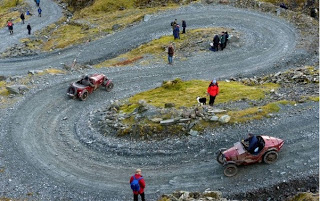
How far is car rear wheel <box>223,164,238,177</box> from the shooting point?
20.8 meters

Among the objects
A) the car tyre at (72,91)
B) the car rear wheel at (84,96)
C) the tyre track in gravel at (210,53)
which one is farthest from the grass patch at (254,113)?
the car tyre at (72,91)

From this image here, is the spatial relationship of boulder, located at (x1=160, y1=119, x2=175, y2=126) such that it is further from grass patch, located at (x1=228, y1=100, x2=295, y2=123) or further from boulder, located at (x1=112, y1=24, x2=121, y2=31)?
boulder, located at (x1=112, y1=24, x2=121, y2=31)

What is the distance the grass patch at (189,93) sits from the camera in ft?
95.8

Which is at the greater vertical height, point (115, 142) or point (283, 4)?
point (283, 4)

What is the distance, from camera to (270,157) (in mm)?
21375

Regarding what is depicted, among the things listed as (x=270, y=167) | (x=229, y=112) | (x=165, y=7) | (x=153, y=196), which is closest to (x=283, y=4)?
(x=165, y=7)

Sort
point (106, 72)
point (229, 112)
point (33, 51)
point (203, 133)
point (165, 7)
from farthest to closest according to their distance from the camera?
point (165, 7) < point (33, 51) < point (106, 72) < point (229, 112) < point (203, 133)

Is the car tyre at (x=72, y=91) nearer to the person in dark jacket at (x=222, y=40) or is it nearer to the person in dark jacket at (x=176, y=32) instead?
the person in dark jacket at (x=176, y=32)

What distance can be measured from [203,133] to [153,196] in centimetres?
616

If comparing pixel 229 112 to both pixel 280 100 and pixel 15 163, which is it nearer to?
pixel 280 100

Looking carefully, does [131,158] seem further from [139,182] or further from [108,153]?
[139,182]

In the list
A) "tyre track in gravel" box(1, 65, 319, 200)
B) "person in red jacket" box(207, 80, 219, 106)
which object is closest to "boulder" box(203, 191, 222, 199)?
"tyre track in gravel" box(1, 65, 319, 200)

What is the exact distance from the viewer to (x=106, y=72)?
3938 centimetres

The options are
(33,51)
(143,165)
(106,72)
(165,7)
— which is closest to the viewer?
(143,165)
